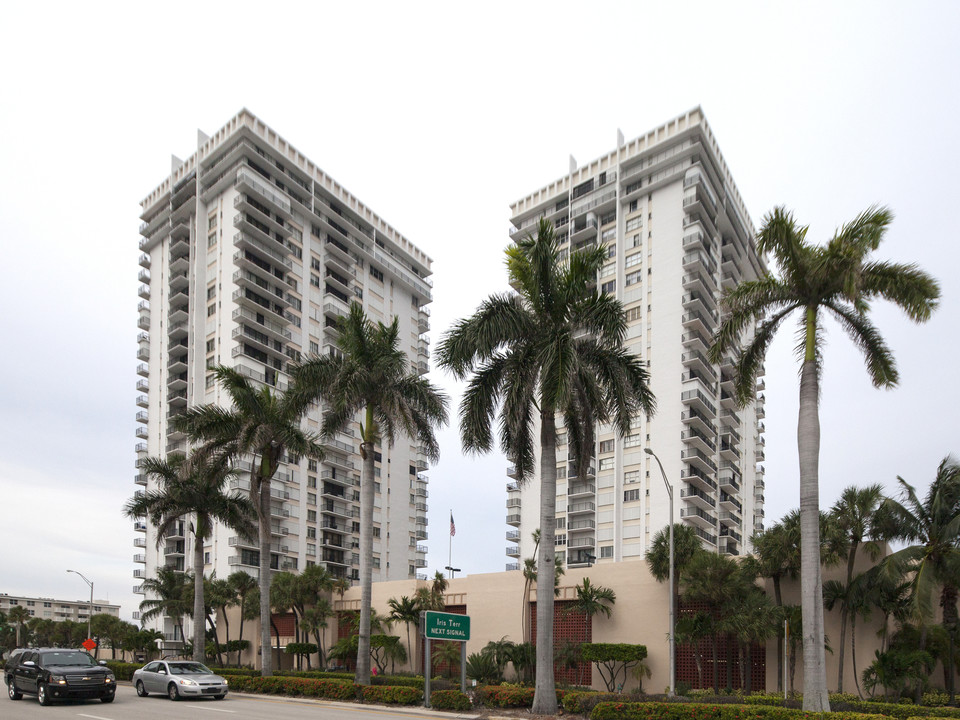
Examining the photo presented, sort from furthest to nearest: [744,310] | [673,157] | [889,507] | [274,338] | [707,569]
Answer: [274,338] < [673,157] < [707,569] < [889,507] < [744,310]

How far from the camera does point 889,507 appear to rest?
32.5 m

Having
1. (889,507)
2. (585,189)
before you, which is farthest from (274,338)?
(889,507)

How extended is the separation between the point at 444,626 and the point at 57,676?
12363 mm

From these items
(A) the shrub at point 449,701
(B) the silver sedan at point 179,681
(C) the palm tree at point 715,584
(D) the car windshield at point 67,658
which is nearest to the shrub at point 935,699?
(C) the palm tree at point 715,584

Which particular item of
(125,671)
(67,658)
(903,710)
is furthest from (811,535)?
(125,671)

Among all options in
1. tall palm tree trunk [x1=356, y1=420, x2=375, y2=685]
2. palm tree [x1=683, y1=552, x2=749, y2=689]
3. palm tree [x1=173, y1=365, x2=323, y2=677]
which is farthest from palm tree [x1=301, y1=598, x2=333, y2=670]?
palm tree [x1=683, y1=552, x2=749, y2=689]

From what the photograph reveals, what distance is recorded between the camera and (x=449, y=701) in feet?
86.9

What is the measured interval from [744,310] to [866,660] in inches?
697

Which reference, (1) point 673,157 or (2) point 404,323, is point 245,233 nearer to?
(2) point 404,323

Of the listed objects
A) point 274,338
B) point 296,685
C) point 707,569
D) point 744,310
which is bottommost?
point 296,685

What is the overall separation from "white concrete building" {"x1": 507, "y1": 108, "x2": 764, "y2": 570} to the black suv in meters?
48.9

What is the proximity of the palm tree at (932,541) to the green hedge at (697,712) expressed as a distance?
1166 cm

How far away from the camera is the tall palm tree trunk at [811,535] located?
72.1 feet

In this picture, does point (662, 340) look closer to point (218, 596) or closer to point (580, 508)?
point (580, 508)
